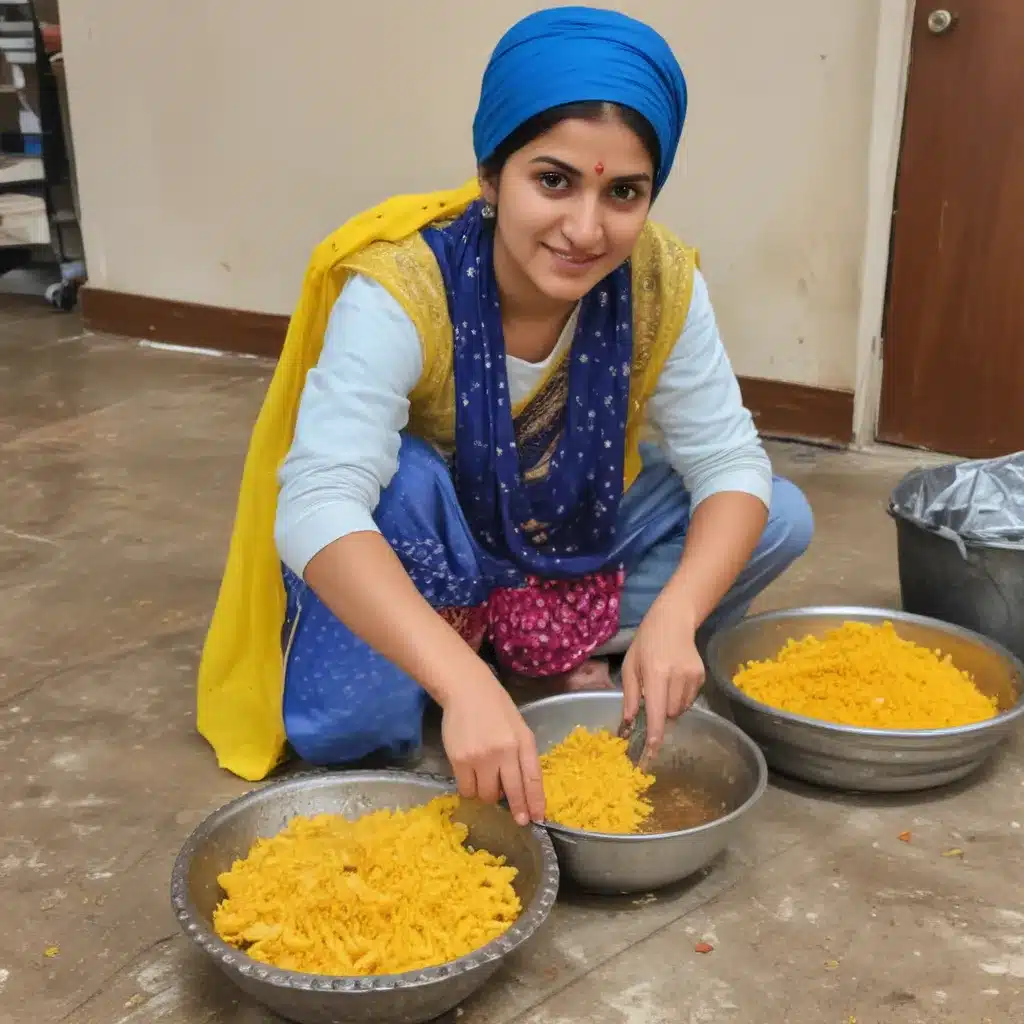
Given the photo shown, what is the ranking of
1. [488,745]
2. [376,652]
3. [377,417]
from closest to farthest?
[488,745], [377,417], [376,652]

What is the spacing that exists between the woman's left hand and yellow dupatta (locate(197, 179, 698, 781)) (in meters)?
0.38

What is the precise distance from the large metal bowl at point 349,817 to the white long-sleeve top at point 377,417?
0.27 meters

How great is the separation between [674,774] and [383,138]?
2406 mm

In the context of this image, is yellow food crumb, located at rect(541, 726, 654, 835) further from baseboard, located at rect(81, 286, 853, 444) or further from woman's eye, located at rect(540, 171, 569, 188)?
baseboard, located at rect(81, 286, 853, 444)

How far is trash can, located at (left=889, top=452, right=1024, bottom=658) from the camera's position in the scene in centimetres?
181

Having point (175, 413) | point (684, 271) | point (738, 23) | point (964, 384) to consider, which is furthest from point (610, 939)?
point (175, 413)

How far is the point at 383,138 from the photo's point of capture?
3473 mm

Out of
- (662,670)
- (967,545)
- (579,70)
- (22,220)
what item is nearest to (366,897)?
(662,670)

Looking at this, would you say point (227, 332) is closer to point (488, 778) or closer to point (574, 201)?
point (574, 201)

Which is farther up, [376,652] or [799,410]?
[376,652]

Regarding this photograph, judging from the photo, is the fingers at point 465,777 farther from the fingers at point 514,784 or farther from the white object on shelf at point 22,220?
the white object on shelf at point 22,220

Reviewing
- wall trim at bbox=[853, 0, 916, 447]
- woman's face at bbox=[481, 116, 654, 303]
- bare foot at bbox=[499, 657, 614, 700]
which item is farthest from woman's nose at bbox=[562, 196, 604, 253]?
wall trim at bbox=[853, 0, 916, 447]

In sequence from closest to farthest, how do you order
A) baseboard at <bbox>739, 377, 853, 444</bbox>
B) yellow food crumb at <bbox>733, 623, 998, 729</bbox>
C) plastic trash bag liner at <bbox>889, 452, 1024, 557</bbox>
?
yellow food crumb at <bbox>733, 623, 998, 729</bbox>
plastic trash bag liner at <bbox>889, 452, 1024, 557</bbox>
baseboard at <bbox>739, 377, 853, 444</bbox>

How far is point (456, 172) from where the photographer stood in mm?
3369
